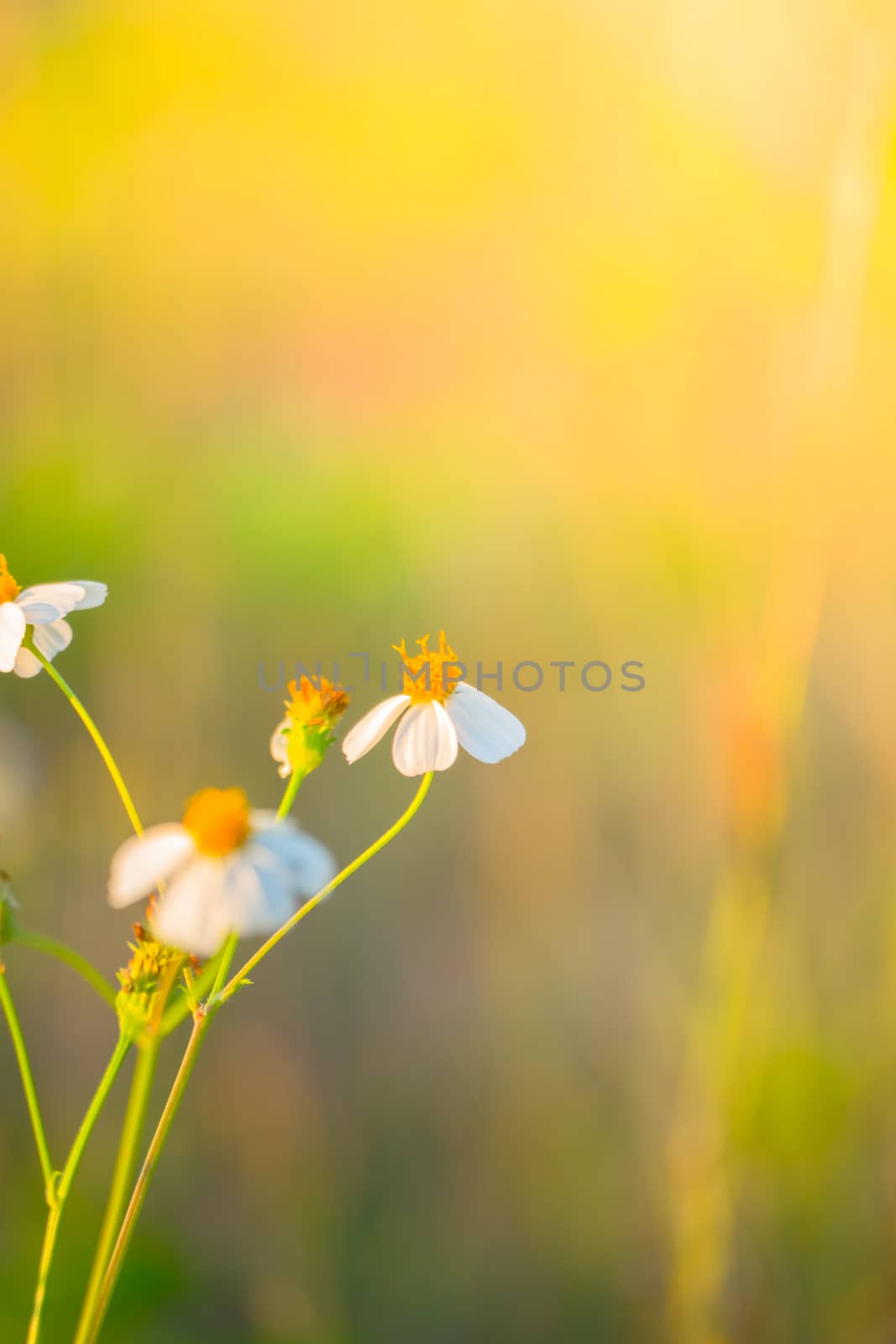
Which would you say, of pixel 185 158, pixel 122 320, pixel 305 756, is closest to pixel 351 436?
pixel 122 320

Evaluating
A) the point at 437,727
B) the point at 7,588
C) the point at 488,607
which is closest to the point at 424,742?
the point at 437,727

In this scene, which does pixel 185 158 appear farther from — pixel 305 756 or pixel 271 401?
pixel 305 756

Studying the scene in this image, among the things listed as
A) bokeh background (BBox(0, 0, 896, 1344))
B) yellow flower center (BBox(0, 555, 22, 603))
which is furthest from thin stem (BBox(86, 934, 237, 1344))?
bokeh background (BBox(0, 0, 896, 1344))

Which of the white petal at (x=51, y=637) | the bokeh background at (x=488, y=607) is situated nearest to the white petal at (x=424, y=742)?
the white petal at (x=51, y=637)

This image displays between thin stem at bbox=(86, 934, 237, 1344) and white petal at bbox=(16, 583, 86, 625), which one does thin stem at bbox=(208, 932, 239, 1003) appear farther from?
white petal at bbox=(16, 583, 86, 625)

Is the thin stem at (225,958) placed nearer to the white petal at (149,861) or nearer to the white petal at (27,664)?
the white petal at (149,861)

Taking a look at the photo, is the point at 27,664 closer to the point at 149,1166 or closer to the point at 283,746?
the point at 283,746
